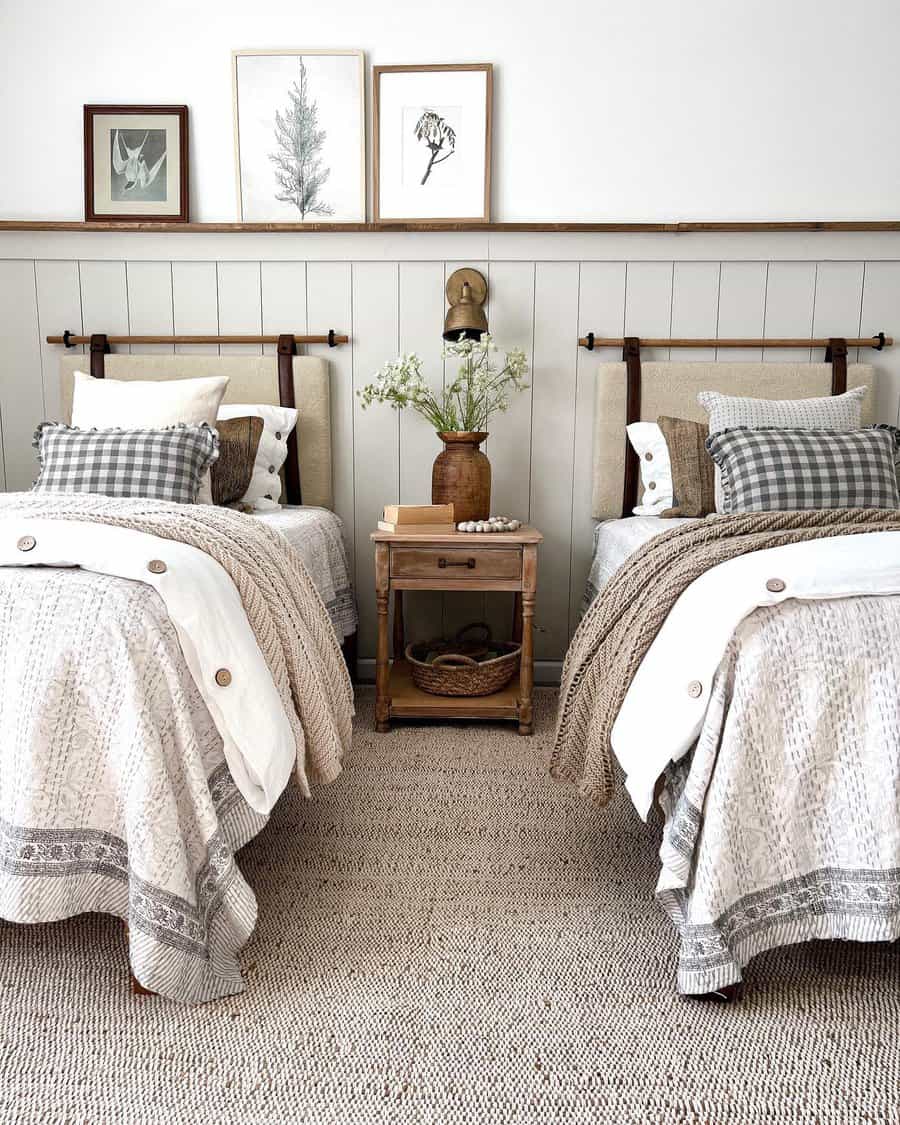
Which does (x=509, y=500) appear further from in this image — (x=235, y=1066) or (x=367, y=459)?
(x=235, y=1066)

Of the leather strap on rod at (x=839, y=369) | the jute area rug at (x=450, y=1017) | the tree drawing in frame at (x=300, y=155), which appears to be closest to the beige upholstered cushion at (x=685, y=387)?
the leather strap on rod at (x=839, y=369)

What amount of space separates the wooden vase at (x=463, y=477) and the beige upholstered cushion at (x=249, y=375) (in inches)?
19.6

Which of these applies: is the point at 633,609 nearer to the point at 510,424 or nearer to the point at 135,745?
the point at 135,745

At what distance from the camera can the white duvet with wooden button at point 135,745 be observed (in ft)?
3.78

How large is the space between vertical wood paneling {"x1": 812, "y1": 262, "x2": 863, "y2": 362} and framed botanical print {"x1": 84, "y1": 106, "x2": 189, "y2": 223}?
2168mm

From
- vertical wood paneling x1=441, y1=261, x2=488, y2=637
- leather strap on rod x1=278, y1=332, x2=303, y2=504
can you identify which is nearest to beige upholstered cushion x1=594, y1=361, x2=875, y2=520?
vertical wood paneling x1=441, y1=261, x2=488, y2=637

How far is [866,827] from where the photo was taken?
119 cm

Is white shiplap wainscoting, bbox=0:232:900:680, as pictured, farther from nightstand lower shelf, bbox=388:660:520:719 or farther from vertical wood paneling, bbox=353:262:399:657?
nightstand lower shelf, bbox=388:660:520:719

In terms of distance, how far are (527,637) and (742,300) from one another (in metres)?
1.41

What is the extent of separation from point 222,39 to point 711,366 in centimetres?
195

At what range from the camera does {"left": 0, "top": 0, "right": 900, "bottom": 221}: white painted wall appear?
2.62 m

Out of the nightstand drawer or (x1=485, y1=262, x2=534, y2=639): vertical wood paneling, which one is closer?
the nightstand drawer

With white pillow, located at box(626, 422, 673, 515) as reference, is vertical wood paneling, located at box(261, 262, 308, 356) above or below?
above

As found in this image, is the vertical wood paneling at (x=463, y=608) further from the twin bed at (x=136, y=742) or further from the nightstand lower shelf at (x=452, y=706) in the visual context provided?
the twin bed at (x=136, y=742)
